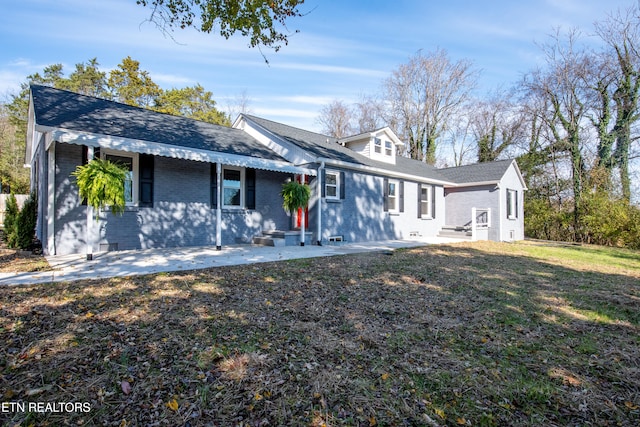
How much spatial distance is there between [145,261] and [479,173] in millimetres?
16625

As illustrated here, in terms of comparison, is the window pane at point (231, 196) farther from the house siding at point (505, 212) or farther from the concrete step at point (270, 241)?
the house siding at point (505, 212)

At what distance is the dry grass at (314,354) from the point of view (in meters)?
2.33

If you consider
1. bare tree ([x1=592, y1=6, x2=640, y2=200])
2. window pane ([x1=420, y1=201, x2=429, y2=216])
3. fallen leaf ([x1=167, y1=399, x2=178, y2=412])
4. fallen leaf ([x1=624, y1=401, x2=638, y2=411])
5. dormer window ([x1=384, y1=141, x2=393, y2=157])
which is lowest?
fallen leaf ([x1=624, y1=401, x2=638, y2=411])

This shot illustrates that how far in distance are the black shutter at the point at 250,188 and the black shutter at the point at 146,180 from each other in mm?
2934

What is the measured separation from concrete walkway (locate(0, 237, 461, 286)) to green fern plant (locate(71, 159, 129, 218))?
50.8 inches

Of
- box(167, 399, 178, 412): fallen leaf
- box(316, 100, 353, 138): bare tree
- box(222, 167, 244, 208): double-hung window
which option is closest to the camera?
box(167, 399, 178, 412): fallen leaf

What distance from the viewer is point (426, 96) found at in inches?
1118

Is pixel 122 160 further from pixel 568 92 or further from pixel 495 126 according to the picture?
pixel 495 126

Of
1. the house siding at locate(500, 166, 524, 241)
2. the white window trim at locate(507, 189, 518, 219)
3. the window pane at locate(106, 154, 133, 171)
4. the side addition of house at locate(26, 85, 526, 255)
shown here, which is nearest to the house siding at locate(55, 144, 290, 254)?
the side addition of house at locate(26, 85, 526, 255)

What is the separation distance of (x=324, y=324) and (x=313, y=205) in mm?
7791

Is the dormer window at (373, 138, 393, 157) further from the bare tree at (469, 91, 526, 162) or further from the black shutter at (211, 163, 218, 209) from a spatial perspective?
the bare tree at (469, 91, 526, 162)

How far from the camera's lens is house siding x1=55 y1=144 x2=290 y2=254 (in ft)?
26.0

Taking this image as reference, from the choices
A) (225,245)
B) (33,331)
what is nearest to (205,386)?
(33,331)

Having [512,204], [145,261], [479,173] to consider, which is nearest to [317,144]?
[145,261]
